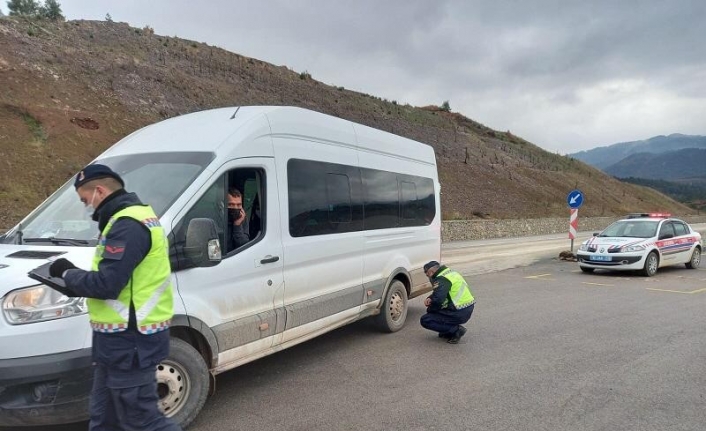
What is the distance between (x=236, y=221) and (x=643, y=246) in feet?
37.9

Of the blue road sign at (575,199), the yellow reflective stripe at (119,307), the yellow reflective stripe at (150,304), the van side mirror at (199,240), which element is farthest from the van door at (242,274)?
the blue road sign at (575,199)

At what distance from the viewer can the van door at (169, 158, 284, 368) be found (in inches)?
146

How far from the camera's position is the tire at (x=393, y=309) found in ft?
21.1

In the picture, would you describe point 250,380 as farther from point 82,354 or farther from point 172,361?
point 82,354

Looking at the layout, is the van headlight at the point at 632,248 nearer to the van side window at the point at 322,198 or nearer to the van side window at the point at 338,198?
the van side window at the point at 322,198

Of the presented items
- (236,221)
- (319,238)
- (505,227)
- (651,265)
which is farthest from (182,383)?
(505,227)

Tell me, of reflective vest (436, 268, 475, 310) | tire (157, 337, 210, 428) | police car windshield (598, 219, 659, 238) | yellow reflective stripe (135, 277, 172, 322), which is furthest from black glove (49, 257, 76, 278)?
police car windshield (598, 219, 659, 238)

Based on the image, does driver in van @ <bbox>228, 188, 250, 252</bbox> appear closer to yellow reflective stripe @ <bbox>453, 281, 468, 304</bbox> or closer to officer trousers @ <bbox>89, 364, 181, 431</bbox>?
officer trousers @ <bbox>89, 364, 181, 431</bbox>

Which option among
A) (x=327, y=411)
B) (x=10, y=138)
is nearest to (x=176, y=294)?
(x=327, y=411)

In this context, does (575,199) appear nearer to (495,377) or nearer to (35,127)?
(495,377)

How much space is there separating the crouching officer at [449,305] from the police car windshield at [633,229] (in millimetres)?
8973

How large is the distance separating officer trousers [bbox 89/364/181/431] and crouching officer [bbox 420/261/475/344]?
157 inches

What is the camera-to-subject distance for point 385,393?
4445 mm

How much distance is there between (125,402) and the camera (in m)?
2.61
